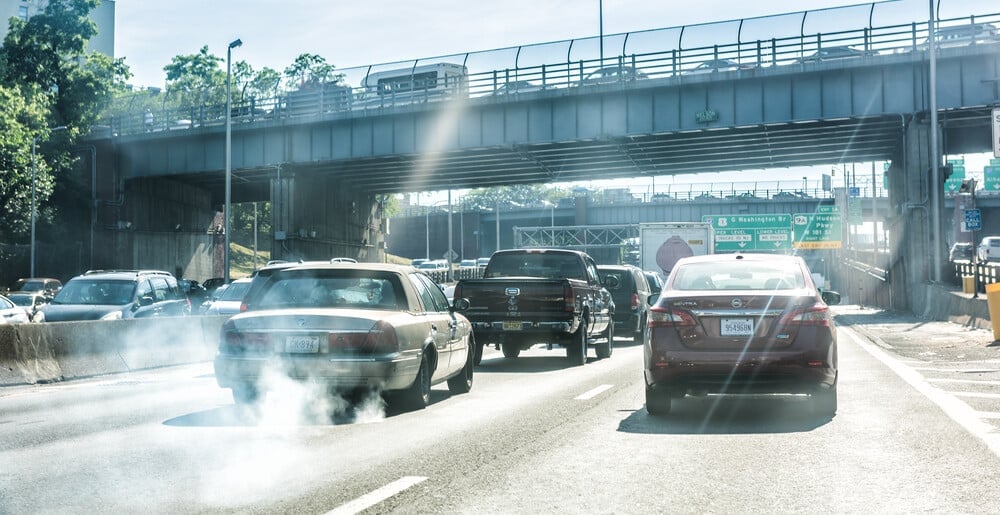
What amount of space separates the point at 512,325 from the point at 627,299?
→ 7937 mm

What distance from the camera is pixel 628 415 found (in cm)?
1094

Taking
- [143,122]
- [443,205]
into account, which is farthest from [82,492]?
[443,205]

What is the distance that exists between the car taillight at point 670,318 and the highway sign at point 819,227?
59953 mm

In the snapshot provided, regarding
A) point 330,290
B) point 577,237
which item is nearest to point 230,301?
point 330,290

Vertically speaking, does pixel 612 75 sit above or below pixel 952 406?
above

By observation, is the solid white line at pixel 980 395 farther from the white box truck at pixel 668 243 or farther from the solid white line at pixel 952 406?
the white box truck at pixel 668 243

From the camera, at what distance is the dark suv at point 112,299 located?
846 inches

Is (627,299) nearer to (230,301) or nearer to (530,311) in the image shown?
A: (530,311)

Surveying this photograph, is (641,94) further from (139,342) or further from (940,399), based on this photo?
(940,399)

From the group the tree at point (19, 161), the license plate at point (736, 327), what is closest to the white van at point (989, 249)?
the tree at point (19, 161)

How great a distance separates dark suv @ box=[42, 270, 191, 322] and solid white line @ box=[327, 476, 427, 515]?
51.8 ft

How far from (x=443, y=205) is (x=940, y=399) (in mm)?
112976

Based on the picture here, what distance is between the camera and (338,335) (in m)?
10.4

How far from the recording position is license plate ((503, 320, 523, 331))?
17875 mm
